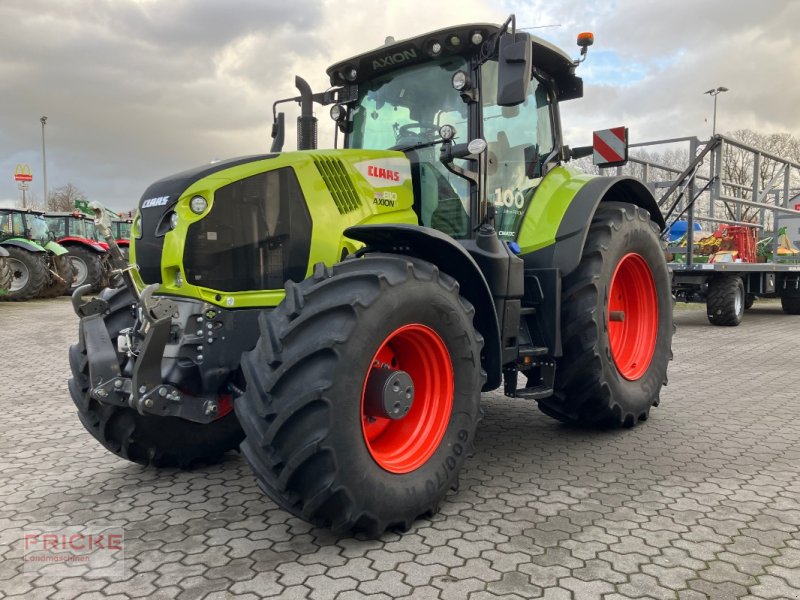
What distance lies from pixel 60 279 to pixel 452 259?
15.9 meters

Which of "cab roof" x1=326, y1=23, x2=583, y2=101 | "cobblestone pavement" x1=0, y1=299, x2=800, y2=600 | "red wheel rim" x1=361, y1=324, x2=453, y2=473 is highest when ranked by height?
"cab roof" x1=326, y1=23, x2=583, y2=101

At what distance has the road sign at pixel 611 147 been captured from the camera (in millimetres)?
5211

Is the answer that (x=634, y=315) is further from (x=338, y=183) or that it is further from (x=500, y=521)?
(x=338, y=183)

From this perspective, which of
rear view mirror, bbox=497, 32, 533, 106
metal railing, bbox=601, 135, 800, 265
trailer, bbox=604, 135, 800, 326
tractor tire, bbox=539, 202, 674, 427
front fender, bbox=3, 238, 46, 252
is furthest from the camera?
front fender, bbox=3, 238, 46, 252

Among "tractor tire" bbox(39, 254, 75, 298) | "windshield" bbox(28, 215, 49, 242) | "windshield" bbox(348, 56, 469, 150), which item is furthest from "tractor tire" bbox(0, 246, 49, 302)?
"windshield" bbox(348, 56, 469, 150)

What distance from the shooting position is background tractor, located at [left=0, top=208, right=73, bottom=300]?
50.7 ft

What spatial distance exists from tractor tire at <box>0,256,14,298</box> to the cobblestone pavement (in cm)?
1130

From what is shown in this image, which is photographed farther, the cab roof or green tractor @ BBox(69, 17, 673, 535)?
the cab roof

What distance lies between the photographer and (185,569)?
2561 mm

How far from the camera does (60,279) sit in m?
16.5

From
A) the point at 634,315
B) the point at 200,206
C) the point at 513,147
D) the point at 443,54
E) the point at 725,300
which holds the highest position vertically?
the point at 443,54

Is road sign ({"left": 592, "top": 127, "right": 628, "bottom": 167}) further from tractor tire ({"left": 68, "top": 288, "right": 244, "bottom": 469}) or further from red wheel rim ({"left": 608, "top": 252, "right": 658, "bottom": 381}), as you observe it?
tractor tire ({"left": 68, "top": 288, "right": 244, "bottom": 469})

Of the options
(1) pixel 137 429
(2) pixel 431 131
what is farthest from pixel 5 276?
(2) pixel 431 131

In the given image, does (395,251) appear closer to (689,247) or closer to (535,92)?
(535,92)
